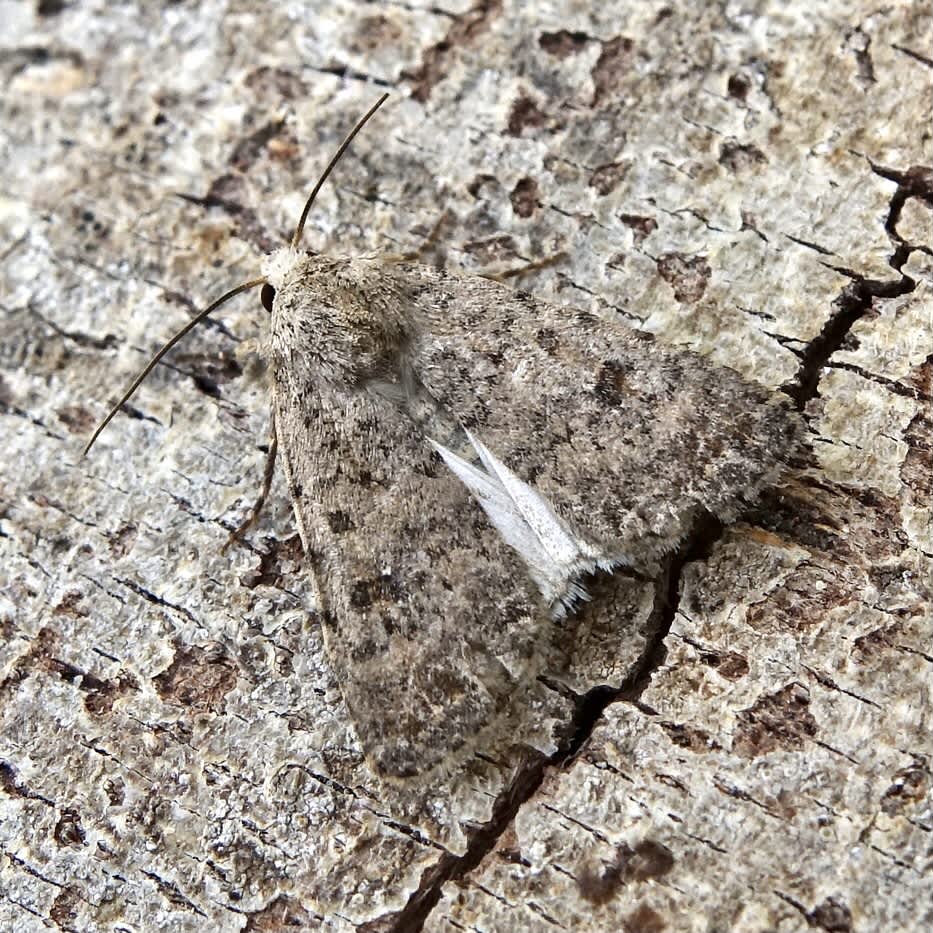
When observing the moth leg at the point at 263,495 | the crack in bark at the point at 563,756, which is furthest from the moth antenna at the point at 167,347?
the crack in bark at the point at 563,756

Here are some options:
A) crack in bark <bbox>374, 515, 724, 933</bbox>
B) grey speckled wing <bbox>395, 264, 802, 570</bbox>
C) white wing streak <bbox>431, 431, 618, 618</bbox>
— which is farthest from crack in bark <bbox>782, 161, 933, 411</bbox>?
white wing streak <bbox>431, 431, 618, 618</bbox>

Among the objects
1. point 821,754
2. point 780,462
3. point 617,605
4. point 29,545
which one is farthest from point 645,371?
point 29,545

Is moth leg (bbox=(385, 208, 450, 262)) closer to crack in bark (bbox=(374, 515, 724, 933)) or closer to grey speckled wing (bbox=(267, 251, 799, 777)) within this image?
grey speckled wing (bbox=(267, 251, 799, 777))

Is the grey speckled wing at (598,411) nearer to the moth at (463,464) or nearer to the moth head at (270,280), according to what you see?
the moth at (463,464)

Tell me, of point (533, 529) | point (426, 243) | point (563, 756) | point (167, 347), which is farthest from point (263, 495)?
point (563, 756)

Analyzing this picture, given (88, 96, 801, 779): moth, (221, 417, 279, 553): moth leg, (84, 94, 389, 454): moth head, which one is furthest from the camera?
(84, 94, 389, 454): moth head

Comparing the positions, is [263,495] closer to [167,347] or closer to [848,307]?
[167,347]
